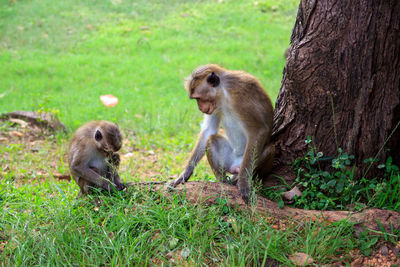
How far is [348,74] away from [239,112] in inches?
49.9

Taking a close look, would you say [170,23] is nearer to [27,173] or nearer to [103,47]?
[103,47]

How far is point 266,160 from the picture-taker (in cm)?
515

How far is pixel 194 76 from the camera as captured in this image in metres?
5.27

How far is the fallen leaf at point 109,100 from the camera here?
34.9 feet

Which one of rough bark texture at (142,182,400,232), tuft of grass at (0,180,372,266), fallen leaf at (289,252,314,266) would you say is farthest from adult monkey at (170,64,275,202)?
fallen leaf at (289,252,314,266)

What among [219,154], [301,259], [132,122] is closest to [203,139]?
[219,154]

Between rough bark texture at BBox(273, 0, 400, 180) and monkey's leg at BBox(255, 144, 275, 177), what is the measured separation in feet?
1.56

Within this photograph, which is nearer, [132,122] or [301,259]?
[301,259]

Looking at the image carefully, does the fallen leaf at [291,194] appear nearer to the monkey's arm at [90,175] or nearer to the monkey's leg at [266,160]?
the monkey's leg at [266,160]

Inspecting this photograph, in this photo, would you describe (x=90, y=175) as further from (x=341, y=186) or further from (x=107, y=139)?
(x=341, y=186)

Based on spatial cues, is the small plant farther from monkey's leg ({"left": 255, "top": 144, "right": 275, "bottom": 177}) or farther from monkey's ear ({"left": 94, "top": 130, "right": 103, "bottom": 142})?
monkey's ear ({"left": 94, "top": 130, "right": 103, "bottom": 142})

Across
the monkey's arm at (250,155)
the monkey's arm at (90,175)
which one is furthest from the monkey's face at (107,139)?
the monkey's arm at (250,155)

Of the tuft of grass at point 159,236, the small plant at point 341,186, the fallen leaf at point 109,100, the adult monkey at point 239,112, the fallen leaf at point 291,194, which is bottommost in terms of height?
the fallen leaf at point 109,100

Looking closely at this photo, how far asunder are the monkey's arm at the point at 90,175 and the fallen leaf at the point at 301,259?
2.36 metres
